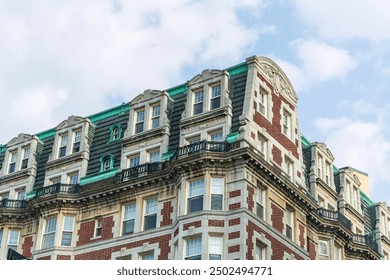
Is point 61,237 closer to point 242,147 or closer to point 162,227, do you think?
point 162,227

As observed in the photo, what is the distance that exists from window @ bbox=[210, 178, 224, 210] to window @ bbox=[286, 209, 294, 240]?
643 cm

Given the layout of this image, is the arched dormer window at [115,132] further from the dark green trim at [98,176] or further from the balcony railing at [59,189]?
the balcony railing at [59,189]

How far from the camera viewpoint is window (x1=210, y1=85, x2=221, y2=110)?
58.3m

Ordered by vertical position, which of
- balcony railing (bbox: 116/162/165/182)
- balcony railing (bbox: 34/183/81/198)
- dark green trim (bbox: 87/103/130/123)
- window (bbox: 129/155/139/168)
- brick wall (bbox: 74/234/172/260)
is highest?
dark green trim (bbox: 87/103/130/123)

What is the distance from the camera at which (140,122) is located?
62344 mm

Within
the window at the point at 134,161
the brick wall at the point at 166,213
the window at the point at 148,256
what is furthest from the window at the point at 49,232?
the brick wall at the point at 166,213

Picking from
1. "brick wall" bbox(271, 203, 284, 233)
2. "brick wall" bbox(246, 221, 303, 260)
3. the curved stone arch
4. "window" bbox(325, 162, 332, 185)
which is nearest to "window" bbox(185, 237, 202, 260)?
"brick wall" bbox(246, 221, 303, 260)

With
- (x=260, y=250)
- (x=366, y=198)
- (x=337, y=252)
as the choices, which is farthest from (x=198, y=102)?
(x=366, y=198)

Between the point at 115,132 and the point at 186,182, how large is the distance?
11628 mm

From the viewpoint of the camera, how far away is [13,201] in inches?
2525

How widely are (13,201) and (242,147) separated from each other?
791 inches

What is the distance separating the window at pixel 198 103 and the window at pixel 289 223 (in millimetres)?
9299

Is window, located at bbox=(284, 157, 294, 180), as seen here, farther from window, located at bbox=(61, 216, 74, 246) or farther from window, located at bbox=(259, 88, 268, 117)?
window, located at bbox=(61, 216, 74, 246)

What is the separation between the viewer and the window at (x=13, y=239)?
6278 cm
